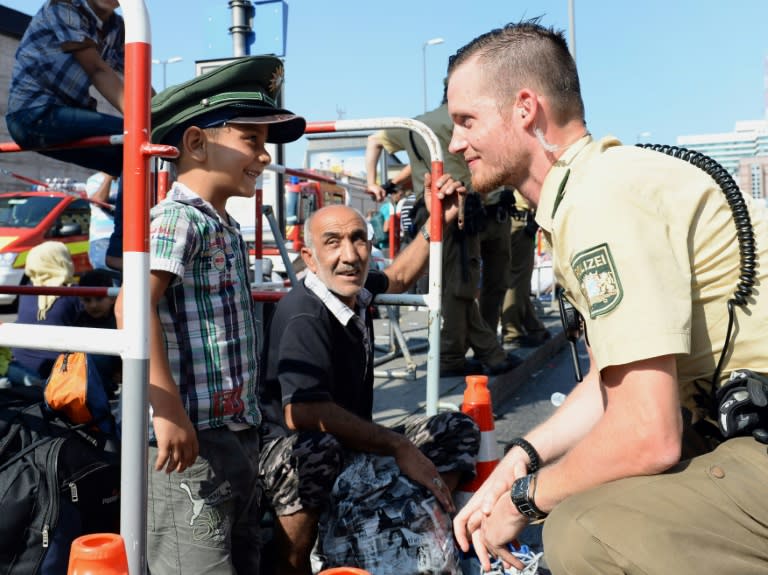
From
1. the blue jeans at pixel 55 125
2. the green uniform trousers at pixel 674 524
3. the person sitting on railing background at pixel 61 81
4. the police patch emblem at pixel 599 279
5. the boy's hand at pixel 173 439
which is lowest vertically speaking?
the green uniform trousers at pixel 674 524

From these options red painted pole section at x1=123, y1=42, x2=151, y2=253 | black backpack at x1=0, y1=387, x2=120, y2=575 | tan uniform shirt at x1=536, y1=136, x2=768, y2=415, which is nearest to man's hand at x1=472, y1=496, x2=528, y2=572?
tan uniform shirt at x1=536, y1=136, x2=768, y2=415

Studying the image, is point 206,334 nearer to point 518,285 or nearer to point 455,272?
point 455,272

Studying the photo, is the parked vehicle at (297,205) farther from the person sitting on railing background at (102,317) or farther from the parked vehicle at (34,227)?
the person sitting on railing background at (102,317)

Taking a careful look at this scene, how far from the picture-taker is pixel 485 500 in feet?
6.32

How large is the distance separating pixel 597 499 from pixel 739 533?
11.7 inches

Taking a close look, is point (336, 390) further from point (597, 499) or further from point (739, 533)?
point (739, 533)

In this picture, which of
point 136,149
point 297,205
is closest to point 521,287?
point 136,149

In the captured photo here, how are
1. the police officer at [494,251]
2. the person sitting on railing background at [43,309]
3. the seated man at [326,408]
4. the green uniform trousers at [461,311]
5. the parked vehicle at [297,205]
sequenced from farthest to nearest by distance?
the parked vehicle at [297,205], the police officer at [494,251], the green uniform trousers at [461,311], the person sitting on railing background at [43,309], the seated man at [326,408]

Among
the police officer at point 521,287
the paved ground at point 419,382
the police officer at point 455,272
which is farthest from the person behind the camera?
the police officer at point 521,287

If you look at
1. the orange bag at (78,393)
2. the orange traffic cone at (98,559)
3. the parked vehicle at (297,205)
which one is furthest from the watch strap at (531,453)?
the parked vehicle at (297,205)

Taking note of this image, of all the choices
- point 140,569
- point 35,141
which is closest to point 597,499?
point 140,569

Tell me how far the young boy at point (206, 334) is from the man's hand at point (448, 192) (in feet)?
3.84

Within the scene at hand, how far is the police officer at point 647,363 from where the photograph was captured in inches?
59.9

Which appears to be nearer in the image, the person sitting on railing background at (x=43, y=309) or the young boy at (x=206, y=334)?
Answer: the young boy at (x=206, y=334)
